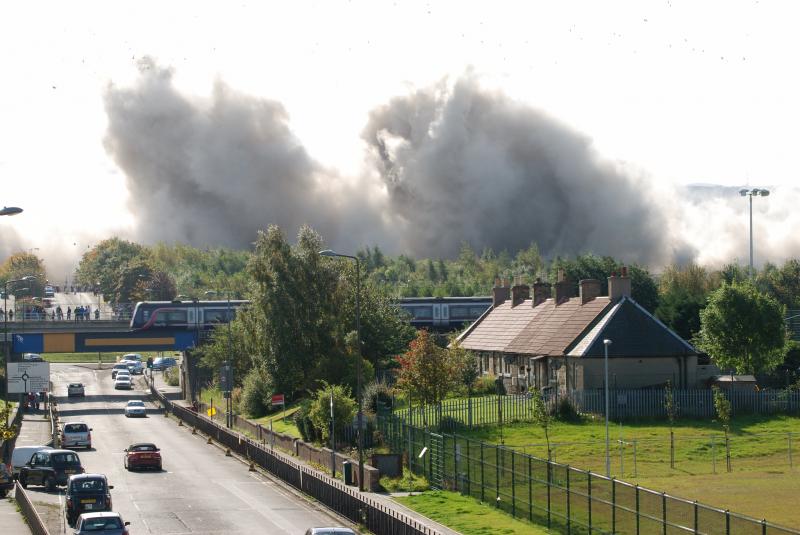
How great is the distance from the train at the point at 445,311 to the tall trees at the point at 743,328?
36.3 meters

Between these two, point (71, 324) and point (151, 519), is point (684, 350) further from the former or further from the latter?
point (71, 324)

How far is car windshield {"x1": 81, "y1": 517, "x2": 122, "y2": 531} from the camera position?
31638 mm

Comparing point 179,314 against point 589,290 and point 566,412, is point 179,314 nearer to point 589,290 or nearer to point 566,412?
point 589,290

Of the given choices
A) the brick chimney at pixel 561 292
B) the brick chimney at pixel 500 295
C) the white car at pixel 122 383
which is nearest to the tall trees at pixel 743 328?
the brick chimney at pixel 561 292

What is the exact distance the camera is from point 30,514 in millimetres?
36625

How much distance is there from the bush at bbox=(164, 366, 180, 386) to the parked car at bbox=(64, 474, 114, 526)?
3203 inches

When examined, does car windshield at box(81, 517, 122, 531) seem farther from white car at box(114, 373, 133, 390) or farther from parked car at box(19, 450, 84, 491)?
white car at box(114, 373, 133, 390)

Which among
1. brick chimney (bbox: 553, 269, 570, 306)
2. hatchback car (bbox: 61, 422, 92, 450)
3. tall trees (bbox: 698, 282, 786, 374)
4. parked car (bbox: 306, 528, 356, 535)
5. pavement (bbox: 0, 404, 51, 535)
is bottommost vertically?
pavement (bbox: 0, 404, 51, 535)

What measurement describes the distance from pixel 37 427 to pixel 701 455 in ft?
138

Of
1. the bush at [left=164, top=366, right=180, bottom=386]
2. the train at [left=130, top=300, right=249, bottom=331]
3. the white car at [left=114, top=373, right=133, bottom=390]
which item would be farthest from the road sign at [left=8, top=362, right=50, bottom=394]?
the bush at [left=164, top=366, right=180, bottom=386]

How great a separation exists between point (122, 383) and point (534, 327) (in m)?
51.8

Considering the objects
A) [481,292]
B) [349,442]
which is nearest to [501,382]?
[349,442]

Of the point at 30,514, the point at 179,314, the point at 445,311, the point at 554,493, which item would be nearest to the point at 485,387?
the point at 445,311

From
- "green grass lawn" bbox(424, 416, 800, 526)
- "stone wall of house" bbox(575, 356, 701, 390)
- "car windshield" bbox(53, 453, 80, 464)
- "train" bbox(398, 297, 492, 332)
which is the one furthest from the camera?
"train" bbox(398, 297, 492, 332)
